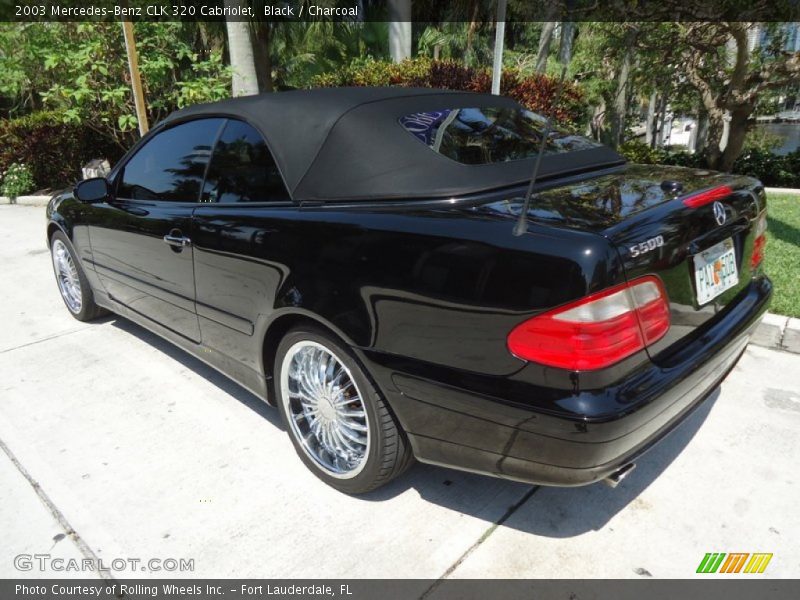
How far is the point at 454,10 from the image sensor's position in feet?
62.3

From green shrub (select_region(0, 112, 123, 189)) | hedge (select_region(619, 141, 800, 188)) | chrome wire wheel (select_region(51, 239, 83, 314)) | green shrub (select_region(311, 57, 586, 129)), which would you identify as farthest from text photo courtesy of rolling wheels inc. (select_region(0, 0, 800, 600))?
green shrub (select_region(0, 112, 123, 189))

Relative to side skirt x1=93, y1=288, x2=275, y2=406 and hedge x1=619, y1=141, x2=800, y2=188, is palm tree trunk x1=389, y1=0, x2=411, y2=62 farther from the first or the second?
side skirt x1=93, y1=288, x2=275, y2=406

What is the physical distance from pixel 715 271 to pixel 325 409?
1574mm

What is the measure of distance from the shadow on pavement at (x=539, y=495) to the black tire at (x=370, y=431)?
0.15m

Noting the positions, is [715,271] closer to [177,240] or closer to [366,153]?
[366,153]

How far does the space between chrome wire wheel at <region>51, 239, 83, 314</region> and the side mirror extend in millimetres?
855

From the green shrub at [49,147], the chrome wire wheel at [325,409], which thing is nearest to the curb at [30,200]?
the green shrub at [49,147]

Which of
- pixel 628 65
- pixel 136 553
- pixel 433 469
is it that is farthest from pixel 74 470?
pixel 628 65

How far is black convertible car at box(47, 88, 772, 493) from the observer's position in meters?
1.58

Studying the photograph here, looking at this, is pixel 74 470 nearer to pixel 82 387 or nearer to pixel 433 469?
pixel 82 387

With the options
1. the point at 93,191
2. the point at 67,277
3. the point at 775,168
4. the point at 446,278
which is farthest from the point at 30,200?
the point at 775,168

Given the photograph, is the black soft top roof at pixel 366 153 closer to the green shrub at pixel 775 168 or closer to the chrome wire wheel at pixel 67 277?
the chrome wire wheel at pixel 67 277

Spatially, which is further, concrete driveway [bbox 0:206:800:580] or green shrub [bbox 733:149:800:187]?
green shrub [bbox 733:149:800:187]
